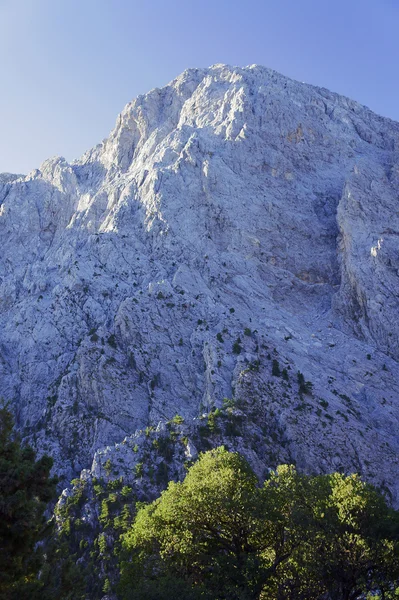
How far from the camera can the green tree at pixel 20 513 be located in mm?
18953

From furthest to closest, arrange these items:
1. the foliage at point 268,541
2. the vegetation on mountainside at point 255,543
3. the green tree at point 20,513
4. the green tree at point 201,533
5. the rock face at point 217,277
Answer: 1. the rock face at point 217,277
2. the green tree at point 201,533
3. the foliage at point 268,541
4. the vegetation on mountainside at point 255,543
5. the green tree at point 20,513

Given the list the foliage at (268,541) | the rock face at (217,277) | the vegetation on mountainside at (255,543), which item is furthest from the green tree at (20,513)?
the rock face at (217,277)

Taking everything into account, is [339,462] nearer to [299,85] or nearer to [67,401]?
[67,401]

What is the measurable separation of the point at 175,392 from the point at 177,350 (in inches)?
256

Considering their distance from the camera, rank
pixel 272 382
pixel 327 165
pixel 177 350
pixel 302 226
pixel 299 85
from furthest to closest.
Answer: pixel 299 85
pixel 327 165
pixel 302 226
pixel 177 350
pixel 272 382

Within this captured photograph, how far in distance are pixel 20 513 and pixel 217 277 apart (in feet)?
217

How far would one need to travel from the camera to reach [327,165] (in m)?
105

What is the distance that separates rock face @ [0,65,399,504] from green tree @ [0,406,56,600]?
40365 mm

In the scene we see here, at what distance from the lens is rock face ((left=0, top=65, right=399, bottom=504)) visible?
65.4 meters

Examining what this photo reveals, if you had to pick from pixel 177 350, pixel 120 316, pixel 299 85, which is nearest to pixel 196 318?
pixel 177 350

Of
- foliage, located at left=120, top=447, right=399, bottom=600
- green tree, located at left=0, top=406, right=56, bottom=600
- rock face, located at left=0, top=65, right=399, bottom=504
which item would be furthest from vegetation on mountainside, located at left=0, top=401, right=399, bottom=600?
rock face, located at left=0, top=65, right=399, bottom=504

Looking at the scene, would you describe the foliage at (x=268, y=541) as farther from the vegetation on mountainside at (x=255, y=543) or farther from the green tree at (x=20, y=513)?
the green tree at (x=20, y=513)

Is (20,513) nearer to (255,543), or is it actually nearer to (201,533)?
(201,533)

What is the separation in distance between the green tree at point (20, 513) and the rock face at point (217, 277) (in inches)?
1589
